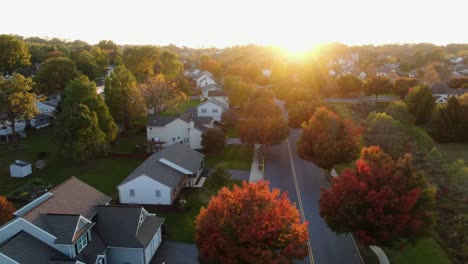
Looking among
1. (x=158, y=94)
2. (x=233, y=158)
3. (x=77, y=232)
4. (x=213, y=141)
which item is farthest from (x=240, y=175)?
(x=158, y=94)

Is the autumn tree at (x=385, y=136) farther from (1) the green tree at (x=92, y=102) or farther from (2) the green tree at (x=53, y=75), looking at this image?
(2) the green tree at (x=53, y=75)

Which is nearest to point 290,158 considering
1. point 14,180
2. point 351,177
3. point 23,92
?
point 351,177

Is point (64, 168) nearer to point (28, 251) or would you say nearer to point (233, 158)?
point (233, 158)

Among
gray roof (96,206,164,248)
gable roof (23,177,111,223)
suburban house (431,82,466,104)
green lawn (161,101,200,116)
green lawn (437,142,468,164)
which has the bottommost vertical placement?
green lawn (437,142,468,164)

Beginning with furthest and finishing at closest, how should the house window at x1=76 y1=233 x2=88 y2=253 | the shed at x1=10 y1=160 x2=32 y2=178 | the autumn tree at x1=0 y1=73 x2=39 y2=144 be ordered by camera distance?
the autumn tree at x1=0 y1=73 x2=39 y2=144
the shed at x1=10 y1=160 x2=32 y2=178
the house window at x1=76 y1=233 x2=88 y2=253

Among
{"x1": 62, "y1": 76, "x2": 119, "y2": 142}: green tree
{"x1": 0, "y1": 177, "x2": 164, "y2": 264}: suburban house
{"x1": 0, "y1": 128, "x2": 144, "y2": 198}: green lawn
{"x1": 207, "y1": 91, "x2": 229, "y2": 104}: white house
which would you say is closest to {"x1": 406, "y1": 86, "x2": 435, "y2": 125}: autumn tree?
{"x1": 207, "y1": 91, "x2": 229, "y2": 104}: white house

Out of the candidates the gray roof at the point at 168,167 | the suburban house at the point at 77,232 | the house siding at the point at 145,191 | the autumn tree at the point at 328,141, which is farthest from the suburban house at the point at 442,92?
the suburban house at the point at 77,232

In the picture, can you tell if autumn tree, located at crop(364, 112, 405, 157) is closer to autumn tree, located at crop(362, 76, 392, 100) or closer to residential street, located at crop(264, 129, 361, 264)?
residential street, located at crop(264, 129, 361, 264)
